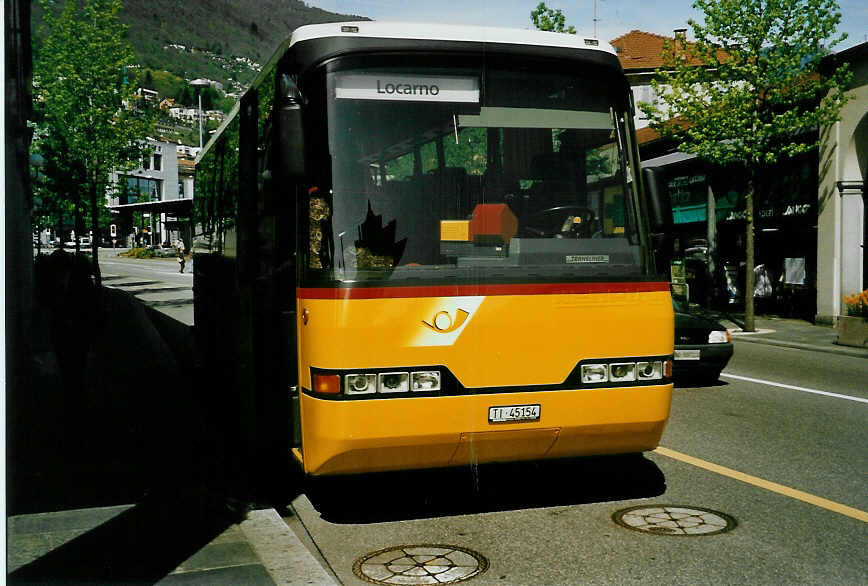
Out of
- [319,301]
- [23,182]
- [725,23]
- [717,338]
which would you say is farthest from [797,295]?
[319,301]

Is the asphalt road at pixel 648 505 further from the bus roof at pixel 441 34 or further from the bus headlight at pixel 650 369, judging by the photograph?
the bus roof at pixel 441 34

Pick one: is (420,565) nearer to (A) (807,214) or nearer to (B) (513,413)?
(B) (513,413)

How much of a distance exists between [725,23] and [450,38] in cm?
1693

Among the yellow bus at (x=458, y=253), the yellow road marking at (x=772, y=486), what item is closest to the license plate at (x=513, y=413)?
Result: the yellow bus at (x=458, y=253)

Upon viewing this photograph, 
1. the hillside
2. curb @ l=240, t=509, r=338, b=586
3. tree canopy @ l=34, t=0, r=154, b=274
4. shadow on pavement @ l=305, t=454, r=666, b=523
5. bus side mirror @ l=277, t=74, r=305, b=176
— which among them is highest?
tree canopy @ l=34, t=0, r=154, b=274

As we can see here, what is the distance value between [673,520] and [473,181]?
2.43 meters

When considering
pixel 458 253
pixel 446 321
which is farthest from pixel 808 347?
pixel 446 321

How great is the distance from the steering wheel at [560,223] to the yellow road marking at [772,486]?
2.28 m

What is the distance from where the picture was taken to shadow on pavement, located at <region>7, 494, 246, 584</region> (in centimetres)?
465

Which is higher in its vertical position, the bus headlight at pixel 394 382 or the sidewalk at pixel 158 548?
the bus headlight at pixel 394 382

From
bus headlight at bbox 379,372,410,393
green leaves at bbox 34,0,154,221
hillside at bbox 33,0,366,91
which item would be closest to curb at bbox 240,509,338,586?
bus headlight at bbox 379,372,410,393

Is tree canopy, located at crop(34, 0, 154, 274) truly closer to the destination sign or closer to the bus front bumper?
the destination sign

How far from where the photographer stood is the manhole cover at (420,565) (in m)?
4.87

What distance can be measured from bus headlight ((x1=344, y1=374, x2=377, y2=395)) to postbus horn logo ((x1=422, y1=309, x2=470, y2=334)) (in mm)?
463
